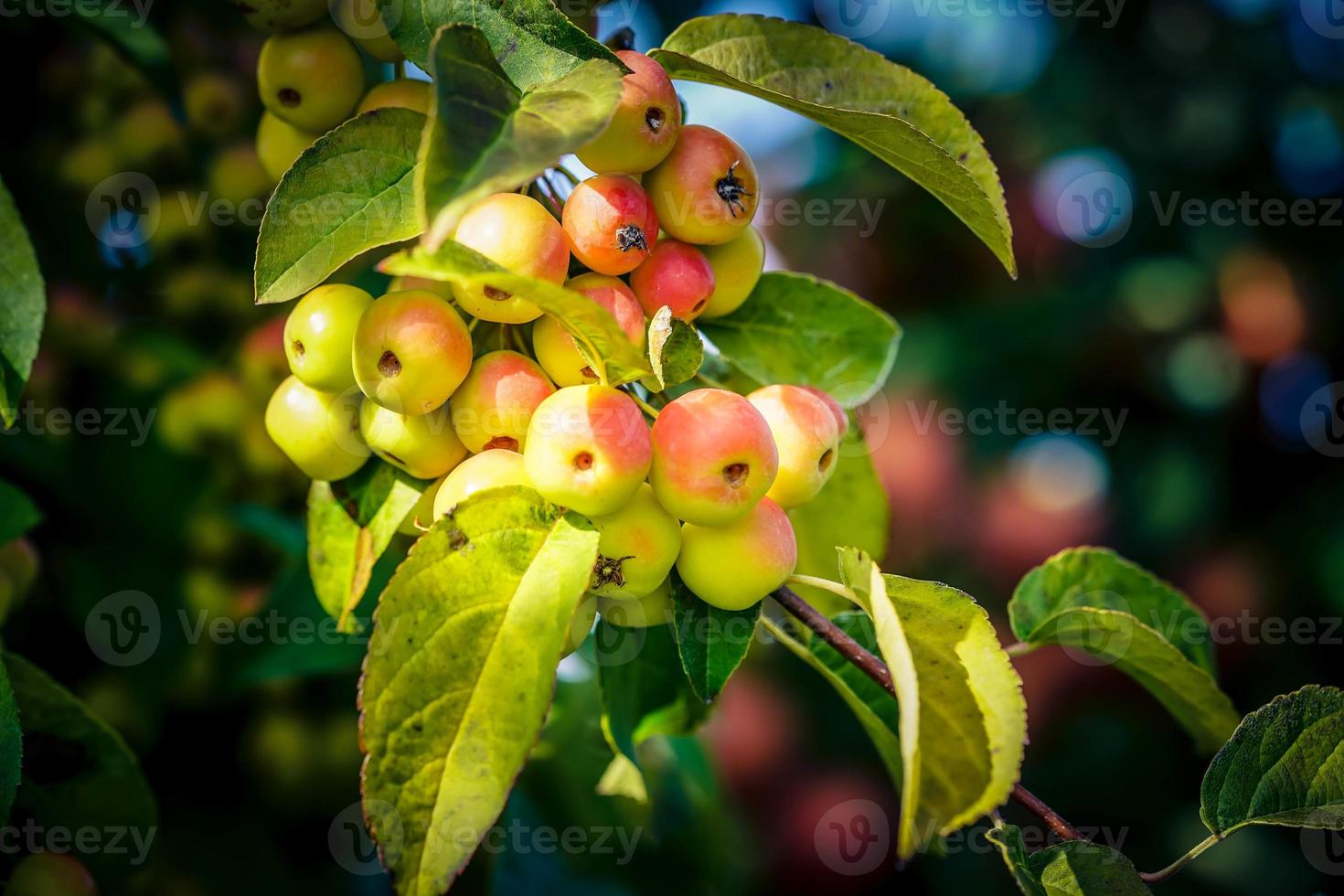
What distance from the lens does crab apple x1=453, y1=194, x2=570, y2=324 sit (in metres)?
0.62

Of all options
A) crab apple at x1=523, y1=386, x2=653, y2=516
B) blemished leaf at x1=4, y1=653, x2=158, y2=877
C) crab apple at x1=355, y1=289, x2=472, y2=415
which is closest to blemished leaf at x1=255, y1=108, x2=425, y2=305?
crab apple at x1=355, y1=289, x2=472, y2=415

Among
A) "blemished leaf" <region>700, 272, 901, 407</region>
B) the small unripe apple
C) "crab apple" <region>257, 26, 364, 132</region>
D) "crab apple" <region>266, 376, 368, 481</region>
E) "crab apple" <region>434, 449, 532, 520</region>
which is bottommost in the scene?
"crab apple" <region>266, 376, 368, 481</region>

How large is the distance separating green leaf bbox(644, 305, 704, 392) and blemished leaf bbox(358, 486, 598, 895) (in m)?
0.12

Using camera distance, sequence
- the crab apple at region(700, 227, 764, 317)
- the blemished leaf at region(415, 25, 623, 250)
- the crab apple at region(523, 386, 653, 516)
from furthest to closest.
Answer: the crab apple at region(700, 227, 764, 317), the crab apple at region(523, 386, 653, 516), the blemished leaf at region(415, 25, 623, 250)

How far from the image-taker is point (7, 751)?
26.6 inches

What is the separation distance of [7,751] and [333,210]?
452 mm

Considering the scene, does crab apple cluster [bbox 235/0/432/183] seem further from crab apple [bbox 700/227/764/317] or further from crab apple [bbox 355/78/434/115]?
crab apple [bbox 700/227/764/317]

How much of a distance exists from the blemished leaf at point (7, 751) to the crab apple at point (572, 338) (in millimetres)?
454

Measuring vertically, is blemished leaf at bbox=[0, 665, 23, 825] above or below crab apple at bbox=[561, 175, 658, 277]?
below

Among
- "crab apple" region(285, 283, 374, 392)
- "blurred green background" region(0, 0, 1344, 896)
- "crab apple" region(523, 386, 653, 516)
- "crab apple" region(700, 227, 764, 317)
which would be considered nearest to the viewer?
"crab apple" region(523, 386, 653, 516)

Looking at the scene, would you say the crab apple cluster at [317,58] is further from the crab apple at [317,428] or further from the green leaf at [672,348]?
the green leaf at [672,348]

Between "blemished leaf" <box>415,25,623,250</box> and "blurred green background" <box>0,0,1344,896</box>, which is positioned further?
"blurred green background" <box>0,0,1344,896</box>

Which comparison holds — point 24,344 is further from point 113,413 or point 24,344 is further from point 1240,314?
point 1240,314

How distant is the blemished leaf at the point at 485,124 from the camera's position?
1.58ft
